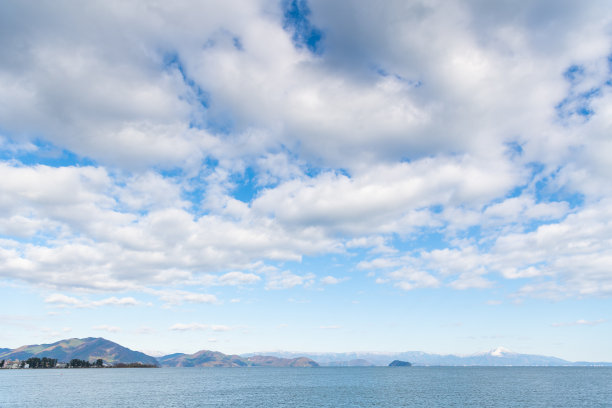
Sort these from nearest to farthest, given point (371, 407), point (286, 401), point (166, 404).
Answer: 1. point (371, 407)
2. point (166, 404)
3. point (286, 401)

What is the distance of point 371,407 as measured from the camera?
360 feet

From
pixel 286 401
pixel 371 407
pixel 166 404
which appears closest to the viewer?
pixel 371 407

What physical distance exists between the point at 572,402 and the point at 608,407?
528 inches

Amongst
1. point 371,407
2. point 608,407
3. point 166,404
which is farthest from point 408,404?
point 166,404

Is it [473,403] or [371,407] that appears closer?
[371,407]

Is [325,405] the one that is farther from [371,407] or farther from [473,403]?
[473,403]

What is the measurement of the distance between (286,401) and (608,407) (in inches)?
4093

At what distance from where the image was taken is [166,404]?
384 feet

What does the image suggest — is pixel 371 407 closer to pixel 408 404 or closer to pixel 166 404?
pixel 408 404

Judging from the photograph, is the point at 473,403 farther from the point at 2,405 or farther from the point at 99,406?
the point at 2,405

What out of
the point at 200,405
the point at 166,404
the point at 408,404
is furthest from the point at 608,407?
the point at 166,404

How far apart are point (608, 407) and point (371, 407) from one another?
75.2m

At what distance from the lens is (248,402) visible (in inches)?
4845

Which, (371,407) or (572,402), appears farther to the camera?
(572,402)
